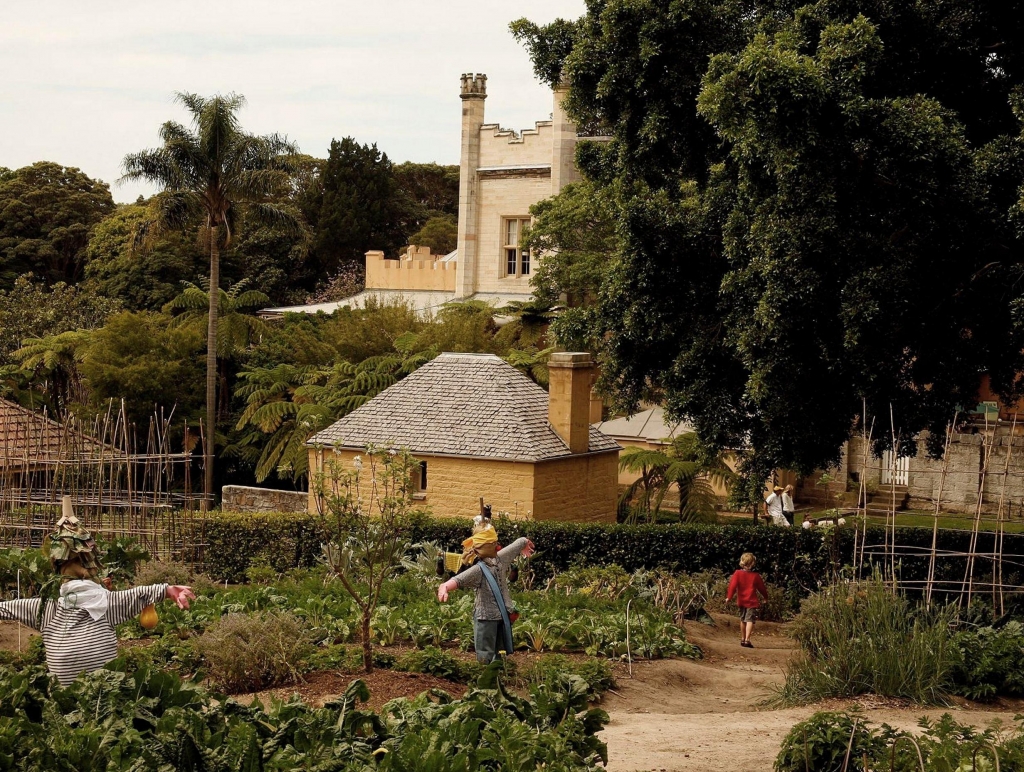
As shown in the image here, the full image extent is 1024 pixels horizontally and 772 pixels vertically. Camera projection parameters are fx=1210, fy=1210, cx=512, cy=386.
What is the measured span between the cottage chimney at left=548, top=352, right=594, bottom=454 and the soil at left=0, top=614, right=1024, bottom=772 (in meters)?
9.12

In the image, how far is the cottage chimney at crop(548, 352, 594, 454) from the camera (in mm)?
23703

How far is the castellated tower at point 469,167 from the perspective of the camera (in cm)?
4562

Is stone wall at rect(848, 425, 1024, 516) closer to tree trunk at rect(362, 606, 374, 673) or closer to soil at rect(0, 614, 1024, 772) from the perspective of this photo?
soil at rect(0, 614, 1024, 772)

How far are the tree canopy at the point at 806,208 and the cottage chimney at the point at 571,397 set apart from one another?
5781 millimetres

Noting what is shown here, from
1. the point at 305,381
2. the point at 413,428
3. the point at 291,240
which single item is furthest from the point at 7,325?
the point at 413,428

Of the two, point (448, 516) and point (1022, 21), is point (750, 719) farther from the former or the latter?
point (448, 516)

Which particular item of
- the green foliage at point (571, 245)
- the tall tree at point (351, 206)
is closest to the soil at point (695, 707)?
the green foliage at point (571, 245)

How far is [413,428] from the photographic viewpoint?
79.3 feet

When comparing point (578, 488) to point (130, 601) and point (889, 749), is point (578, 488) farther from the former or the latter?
point (130, 601)

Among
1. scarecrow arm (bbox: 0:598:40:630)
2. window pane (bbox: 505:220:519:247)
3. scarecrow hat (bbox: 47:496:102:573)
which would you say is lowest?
scarecrow arm (bbox: 0:598:40:630)

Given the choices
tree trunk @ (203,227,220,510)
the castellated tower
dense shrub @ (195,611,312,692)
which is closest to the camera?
dense shrub @ (195,611,312,692)

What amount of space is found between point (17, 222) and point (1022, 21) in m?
50.2

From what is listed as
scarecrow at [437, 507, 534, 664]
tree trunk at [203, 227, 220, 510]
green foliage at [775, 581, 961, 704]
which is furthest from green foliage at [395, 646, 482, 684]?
tree trunk at [203, 227, 220, 510]

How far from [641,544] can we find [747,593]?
3.99 meters
